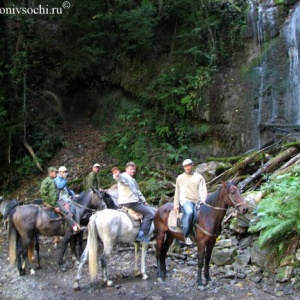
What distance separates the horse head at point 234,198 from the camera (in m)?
7.76

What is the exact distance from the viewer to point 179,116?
754 inches

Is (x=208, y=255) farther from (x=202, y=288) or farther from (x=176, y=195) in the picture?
(x=176, y=195)

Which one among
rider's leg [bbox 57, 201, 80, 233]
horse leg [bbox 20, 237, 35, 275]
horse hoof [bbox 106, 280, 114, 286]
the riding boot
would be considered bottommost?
horse hoof [bbox 106, 280, 114, 286]

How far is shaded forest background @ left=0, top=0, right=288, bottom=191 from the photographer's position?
18.6 meters

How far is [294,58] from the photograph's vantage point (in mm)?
17328

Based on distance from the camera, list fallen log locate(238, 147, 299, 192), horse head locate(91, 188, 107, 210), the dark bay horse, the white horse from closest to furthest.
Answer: the white horse < the dark bay horse < horse head locate(91, 188, 107, 210) < fallen log locate(238, 147, 299, 192)

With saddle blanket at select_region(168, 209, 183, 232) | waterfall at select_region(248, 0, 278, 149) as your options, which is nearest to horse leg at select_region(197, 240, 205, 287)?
saddle blanket at select_region(168, 209, 183, 232)

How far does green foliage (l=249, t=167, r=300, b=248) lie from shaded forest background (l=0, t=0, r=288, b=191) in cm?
929

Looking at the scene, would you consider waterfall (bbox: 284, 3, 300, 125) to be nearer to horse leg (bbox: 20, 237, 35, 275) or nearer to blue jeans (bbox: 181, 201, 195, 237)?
blue jeans (bbox: 181, 201, 195, 237)

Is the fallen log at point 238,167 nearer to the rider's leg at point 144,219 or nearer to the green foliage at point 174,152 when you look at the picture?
the green foliage at point 174,152

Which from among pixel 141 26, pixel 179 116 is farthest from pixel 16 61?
pixel 179 116

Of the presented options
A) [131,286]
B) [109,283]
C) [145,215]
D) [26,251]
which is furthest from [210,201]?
[26,251]

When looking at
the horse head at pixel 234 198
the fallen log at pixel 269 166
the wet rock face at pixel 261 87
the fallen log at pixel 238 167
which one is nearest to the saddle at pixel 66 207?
the horse head at pixel 234 198

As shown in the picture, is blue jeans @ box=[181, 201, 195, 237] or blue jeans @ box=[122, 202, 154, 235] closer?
blue jeans @ box=[181, 201, 195, 237]
